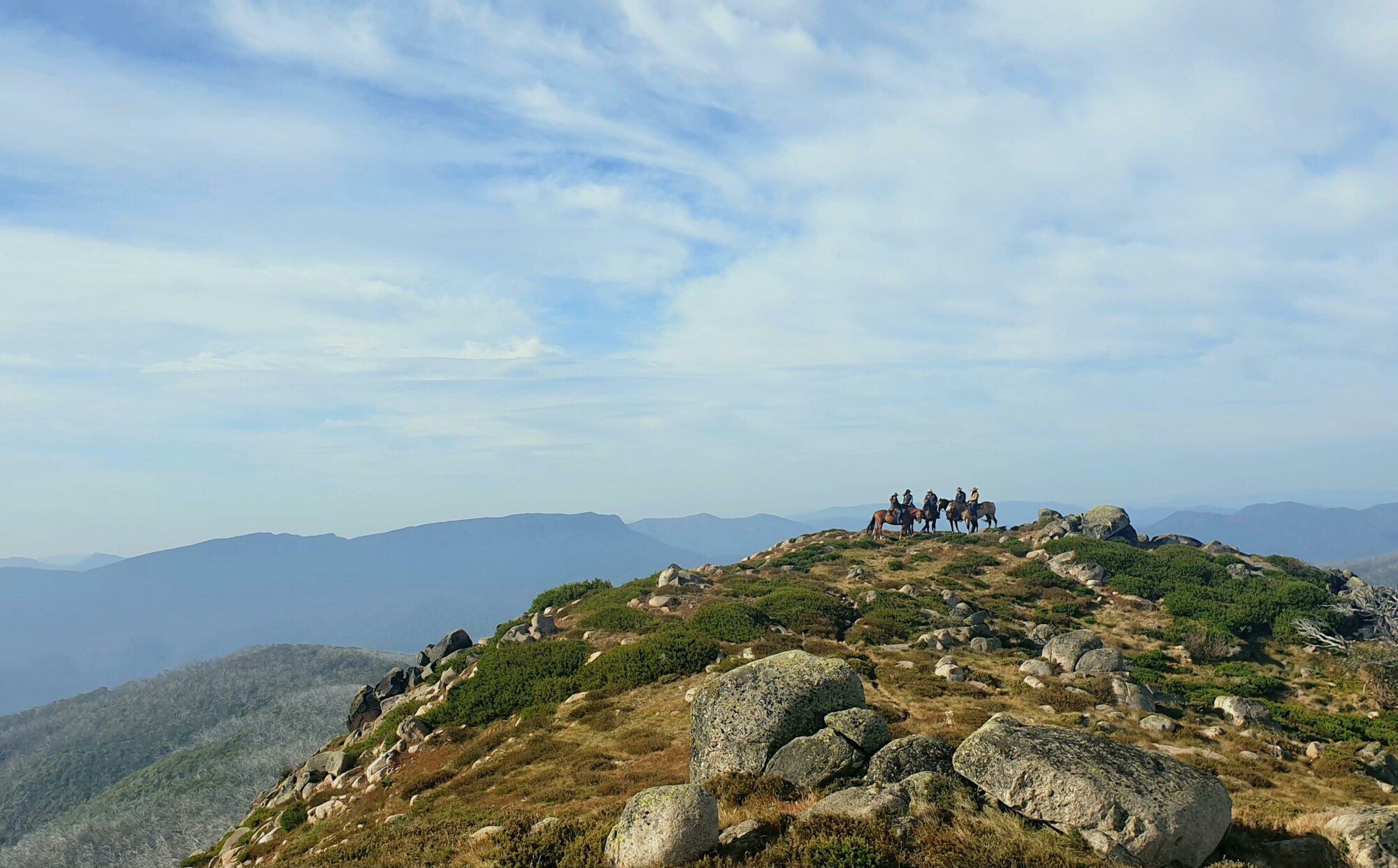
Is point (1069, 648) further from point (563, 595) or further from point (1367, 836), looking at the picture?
point (563, 595)

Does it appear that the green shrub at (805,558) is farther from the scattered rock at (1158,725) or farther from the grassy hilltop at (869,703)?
the scattered rock at (1158,725)

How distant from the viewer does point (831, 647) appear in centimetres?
3347

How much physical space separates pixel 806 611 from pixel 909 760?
78.2 ft

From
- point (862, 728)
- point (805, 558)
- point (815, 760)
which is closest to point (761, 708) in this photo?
point (815, 760)

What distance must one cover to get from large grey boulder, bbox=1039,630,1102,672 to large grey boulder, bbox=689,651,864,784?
682 inches

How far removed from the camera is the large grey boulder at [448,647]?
4591 centimetres

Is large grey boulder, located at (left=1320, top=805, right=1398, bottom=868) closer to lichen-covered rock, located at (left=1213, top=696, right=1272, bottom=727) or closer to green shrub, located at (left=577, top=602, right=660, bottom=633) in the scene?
lichen-covered rock, located at (left=1213, top=696, right=1272, bottom=727)

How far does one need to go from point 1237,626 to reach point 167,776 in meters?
130

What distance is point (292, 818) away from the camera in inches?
1050

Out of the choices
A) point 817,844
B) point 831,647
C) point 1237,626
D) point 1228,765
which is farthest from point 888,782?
point 1237,626

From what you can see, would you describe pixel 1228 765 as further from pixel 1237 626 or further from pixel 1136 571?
pixel 1136 571

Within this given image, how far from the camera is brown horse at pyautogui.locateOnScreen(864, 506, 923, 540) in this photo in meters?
68.2

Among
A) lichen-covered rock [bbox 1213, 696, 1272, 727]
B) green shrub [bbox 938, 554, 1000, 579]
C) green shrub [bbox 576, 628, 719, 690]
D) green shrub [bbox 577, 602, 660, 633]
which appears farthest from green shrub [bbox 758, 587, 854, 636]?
lichen-covered rock [bbox 1213, 696, 1272, 727]

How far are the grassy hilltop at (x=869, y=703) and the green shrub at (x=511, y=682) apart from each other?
130 mm
